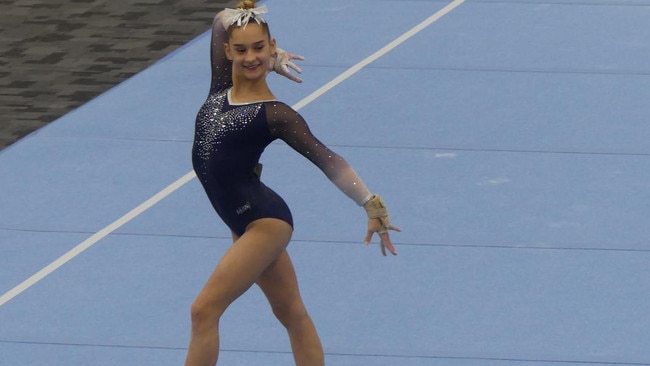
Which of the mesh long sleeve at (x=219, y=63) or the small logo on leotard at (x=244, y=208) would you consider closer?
the small logo on leotard at (x=244, y=208)

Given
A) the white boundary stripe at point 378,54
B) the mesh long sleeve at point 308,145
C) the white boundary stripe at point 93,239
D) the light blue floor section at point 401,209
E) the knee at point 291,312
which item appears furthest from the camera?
the white boundary stripe at point 378,54

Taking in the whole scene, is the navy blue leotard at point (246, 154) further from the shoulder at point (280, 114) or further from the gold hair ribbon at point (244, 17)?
the gold hair ribbon at point (244, 17)

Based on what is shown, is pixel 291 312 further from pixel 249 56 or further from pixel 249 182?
pixel 249 56

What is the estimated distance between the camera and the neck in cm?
591

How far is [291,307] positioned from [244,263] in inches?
14.2

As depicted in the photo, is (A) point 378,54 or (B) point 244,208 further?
(A) point 378,54

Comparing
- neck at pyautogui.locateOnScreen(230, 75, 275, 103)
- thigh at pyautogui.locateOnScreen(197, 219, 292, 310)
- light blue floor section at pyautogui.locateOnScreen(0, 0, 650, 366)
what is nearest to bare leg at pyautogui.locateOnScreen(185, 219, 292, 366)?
thigh at pyautogui.locateOnScreen(197, 219, 292, 310)

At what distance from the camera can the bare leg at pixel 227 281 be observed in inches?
228

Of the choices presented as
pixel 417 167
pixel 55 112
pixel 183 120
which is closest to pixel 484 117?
pixel 417 167

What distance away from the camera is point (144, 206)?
9.06 m

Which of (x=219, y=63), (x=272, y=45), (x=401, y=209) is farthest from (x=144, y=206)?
(x=272, y=45)

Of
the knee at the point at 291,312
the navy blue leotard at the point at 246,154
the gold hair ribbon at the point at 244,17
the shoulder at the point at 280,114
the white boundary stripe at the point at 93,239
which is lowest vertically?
the white boundary stripe at the point at 93,239

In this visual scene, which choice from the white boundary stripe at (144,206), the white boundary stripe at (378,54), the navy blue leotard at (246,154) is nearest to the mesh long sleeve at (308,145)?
the navy blue leotard at (246,154)

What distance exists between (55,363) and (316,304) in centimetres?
146
